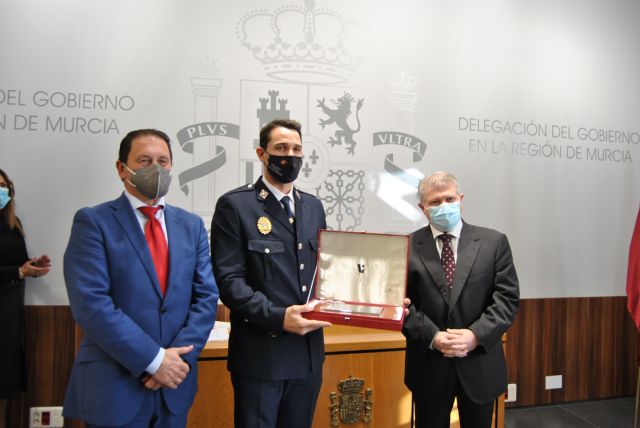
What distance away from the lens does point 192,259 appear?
160cm

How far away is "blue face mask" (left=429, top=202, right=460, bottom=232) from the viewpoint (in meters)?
1.85

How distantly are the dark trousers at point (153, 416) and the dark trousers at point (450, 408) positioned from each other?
1022mm

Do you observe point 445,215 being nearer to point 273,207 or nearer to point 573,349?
point 273,207

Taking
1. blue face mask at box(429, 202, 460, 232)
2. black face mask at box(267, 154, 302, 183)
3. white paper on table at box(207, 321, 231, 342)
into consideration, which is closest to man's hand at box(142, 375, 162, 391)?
black face mask at box(267, 154, 302, 183)

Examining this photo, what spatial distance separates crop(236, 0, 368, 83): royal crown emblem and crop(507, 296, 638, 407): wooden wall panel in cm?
247

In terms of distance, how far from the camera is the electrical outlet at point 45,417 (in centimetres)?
277

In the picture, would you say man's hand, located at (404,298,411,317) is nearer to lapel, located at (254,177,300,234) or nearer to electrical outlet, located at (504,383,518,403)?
lapel, located at (254,177,300,234)

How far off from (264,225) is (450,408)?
111 cm

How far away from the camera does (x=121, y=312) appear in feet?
4.59

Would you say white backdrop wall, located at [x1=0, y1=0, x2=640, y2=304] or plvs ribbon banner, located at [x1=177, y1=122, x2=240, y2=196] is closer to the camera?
white backdrop wall, located at [x1=0, y1=0, x2=640, y2=304]

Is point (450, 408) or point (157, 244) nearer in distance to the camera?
point (157, 244)

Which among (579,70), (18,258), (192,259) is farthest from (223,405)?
(579,70)

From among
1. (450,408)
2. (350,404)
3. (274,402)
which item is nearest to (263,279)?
(274,402)

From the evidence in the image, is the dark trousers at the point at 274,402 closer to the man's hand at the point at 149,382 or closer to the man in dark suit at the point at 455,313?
the man's hand at the point at 149,382
